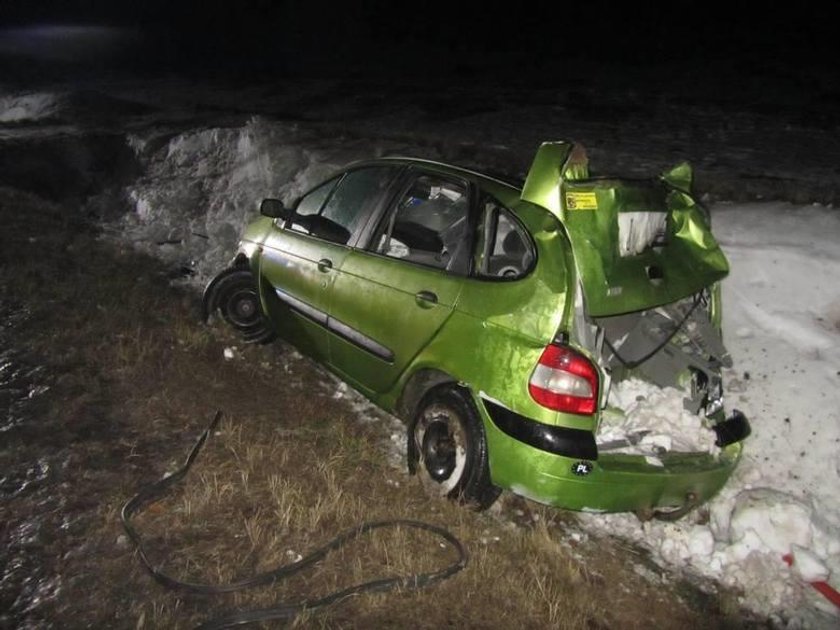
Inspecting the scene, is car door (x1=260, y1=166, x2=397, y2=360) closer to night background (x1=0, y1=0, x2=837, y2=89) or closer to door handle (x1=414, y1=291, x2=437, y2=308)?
door handle (x1=414, y1=291, x2=437, y2=308)

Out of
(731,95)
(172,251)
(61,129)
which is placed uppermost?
(731,95)

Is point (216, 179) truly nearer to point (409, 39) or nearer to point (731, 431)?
point (731, 431)

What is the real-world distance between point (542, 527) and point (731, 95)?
1419 centimetres

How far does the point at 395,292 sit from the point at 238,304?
7.46 feet

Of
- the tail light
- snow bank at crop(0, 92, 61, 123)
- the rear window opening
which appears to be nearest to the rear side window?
the tail light

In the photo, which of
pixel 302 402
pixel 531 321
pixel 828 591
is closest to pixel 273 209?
pixel 302 402

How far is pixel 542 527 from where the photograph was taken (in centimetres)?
351

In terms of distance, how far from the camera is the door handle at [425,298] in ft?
11.7

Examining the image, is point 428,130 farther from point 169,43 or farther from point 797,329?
point 169,43

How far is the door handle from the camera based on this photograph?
140 inches

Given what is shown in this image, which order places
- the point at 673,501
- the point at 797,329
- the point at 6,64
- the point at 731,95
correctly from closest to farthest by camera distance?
the point at 673,501 → the point at 797,329 → the point at 731,95 → the point at 6,64

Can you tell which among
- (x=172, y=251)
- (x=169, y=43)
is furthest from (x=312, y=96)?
(x=169, y=43)

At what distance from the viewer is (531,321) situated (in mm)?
3146

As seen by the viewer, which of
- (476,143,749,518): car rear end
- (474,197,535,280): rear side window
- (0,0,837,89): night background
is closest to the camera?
(476,143,749,518): car rear end
